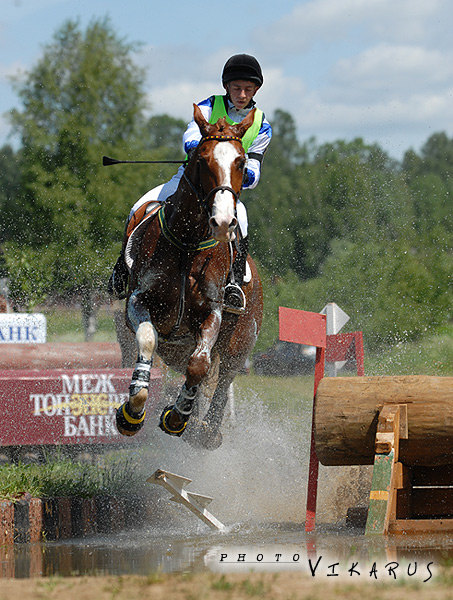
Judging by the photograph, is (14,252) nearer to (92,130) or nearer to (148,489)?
(92,130)

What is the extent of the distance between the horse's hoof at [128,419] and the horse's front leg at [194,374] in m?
0.26

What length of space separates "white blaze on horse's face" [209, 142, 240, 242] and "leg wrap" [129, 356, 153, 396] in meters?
1.14

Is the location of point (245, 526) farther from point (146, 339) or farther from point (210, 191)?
point (210, 191)

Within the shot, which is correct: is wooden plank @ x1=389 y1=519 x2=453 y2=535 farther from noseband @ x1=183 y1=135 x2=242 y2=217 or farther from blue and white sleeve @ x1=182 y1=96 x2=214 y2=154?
blue and white sleeve @ x1=182 y1=96 x2=214 y2=154

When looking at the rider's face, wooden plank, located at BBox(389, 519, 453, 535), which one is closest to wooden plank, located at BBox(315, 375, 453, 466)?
wooden plank, located at BBox(389, 519, 453, 535)

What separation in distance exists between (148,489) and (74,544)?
4.83 feet

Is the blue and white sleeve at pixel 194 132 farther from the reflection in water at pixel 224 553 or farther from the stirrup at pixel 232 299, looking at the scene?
the reflection in water at pixel 224 553

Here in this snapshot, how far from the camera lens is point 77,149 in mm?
22344

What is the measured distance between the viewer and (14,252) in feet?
62.4

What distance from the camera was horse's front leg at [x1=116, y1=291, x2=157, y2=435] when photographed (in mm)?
5695

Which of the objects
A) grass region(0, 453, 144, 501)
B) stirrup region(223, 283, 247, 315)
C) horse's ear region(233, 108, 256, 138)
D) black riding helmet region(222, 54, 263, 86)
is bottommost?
grass region(0, 453, 144, 501)

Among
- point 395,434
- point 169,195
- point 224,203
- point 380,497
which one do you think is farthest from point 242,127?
point 380,497

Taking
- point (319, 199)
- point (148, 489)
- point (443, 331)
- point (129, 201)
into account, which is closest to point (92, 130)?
point (129, 201)

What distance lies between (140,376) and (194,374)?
1.16 feet
